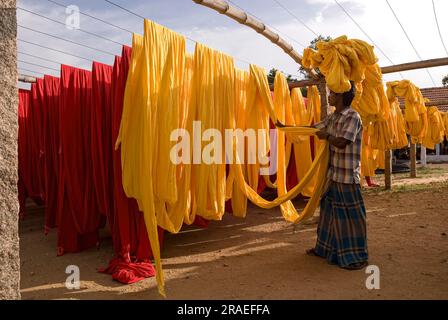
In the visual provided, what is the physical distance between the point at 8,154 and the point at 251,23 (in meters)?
3.21

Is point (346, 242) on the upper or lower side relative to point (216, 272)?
upper

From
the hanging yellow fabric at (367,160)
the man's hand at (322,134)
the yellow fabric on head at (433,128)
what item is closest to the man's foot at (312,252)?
the man's hand at (322,134)

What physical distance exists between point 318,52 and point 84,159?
2.87 metres

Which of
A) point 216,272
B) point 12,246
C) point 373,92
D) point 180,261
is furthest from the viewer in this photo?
point 373,92

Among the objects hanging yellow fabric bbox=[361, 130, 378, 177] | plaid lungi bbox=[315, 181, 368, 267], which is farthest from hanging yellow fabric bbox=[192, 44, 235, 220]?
hanging yellow fabric bbox=[361, 130, 378, 177]

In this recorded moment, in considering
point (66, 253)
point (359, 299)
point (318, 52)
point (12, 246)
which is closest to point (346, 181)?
point (359, 299)

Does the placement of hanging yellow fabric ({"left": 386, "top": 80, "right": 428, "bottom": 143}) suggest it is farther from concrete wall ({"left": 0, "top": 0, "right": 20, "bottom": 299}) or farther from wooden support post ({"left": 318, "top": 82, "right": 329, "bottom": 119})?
concrete wall ({"left": 0, "top": 0, "right": 20, "bottom": 299})

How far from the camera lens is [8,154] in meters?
1.72

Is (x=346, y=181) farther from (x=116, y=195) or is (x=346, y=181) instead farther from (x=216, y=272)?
(x=116, y=195)

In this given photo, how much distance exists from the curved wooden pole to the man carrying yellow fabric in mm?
1357

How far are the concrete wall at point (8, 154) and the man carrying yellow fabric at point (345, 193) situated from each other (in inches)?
108

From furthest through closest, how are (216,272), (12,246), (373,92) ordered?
(373,92) < (216,272) < (12,246)

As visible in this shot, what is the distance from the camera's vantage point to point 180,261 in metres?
3.74

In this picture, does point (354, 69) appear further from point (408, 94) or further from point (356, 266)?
point (408, 94)
